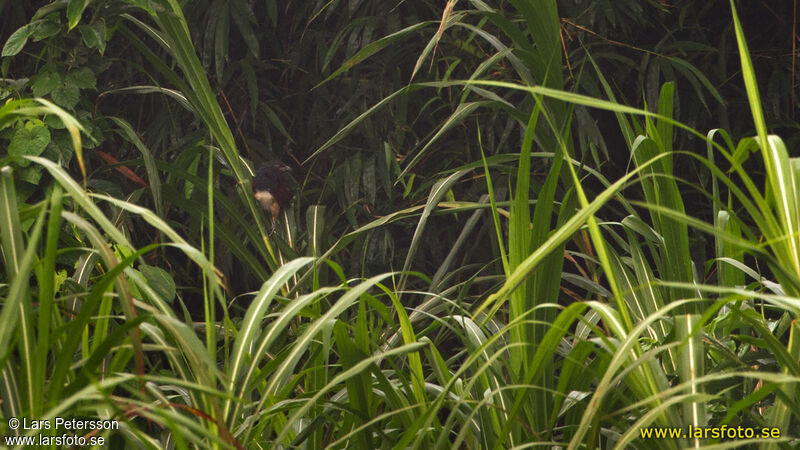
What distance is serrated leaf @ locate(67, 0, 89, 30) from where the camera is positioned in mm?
898

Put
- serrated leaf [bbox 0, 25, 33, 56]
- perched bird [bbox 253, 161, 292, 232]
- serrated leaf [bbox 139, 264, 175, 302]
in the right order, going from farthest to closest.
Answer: perched bird [bbox 253, 161, 292, 232], serrated leaf [bbox 0, 25, 33, 56], serrated leaf [bbox 139, 264, 175, 302]

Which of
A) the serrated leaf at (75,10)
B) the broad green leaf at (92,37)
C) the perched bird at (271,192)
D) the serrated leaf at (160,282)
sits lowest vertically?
the perched bird at (271,192)

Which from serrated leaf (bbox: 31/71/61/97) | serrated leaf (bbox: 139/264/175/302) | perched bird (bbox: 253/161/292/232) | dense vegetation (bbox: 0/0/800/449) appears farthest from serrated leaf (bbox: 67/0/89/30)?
perched bird (bbox: 253/161/292/232)

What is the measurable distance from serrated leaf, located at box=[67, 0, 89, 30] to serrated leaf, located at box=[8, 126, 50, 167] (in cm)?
13

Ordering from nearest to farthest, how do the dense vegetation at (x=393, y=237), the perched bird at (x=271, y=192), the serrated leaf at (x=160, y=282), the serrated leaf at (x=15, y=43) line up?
the dense vegetation at (x=393, y=237), the serrated leaf at (x=160, y=282), the serrated leaf at (x=15, y=43), the perched bird at (x=271, y=192)

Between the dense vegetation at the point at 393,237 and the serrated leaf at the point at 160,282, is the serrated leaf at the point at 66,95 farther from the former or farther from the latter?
the serrated leaf at the point at 160,282

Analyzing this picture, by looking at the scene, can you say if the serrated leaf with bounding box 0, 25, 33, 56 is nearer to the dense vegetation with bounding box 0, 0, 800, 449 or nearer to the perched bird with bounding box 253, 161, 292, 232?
the dense vegetation with bounding box 0, 0, 800, 449

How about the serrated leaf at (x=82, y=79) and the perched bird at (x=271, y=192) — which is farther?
the perched bird at (x=271, y=192)

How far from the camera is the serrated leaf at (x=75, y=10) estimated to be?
35.4 inches

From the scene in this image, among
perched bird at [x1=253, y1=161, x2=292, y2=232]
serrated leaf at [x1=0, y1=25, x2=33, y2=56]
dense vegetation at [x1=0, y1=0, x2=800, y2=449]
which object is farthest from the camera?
perched bird at [x1=253, y1=161, x2=292, y2=232]

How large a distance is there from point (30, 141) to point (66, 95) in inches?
4.8

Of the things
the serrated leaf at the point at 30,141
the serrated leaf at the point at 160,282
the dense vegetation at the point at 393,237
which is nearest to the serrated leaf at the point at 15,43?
the dense vegetation at the point at 393,237

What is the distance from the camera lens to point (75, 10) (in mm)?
906

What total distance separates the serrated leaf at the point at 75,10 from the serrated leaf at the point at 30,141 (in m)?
0.13
